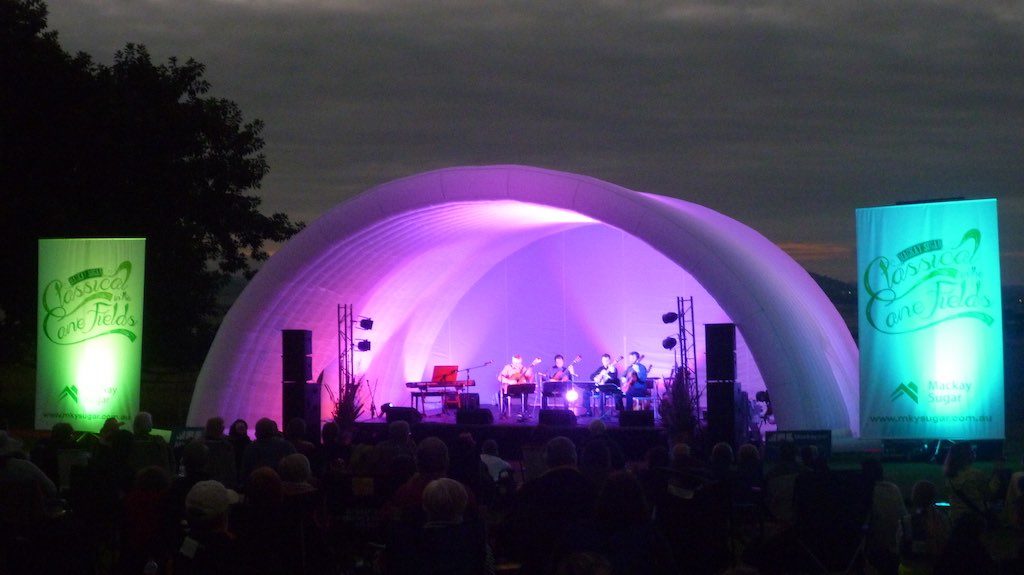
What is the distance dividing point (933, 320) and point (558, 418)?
6.35 m

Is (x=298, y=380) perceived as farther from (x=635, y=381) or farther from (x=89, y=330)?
(x=635, y=381)

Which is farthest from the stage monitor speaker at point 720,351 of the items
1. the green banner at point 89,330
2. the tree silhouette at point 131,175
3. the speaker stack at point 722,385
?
the tree silhouette at point 131,175

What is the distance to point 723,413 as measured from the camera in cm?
1490

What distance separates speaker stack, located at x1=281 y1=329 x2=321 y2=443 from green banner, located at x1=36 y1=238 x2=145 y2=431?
3.48m

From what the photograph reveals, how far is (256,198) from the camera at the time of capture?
29.2 meters

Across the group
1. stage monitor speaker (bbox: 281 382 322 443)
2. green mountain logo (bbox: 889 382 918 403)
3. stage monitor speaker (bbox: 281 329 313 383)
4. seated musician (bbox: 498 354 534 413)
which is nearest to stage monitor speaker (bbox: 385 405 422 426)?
stage monitor speaker (bbox: 281 382 322 443)

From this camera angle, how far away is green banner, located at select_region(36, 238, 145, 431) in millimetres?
14375

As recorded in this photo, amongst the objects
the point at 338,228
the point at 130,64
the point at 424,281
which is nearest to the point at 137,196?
the point at 130,64

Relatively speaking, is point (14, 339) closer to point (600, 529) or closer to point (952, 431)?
point (952, 431)

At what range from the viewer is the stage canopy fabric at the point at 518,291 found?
15609 millimetres

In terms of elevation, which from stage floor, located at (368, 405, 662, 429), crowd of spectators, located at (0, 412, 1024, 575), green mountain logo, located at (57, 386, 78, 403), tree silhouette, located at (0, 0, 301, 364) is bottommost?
crowd of spectators, located at (0, 412, 1024, 575)

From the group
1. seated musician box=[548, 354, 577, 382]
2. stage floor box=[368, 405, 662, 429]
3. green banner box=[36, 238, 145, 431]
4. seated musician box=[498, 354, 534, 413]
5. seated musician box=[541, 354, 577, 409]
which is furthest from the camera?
seated musician box=[498, 354, 534, 413]

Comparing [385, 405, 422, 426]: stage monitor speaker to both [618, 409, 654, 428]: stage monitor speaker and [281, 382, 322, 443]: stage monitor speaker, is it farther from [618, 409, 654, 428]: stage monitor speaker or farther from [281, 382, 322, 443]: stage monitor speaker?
[618, 409, 654, 428]: stage monitor speaker

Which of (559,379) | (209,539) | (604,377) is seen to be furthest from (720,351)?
(209,539)
